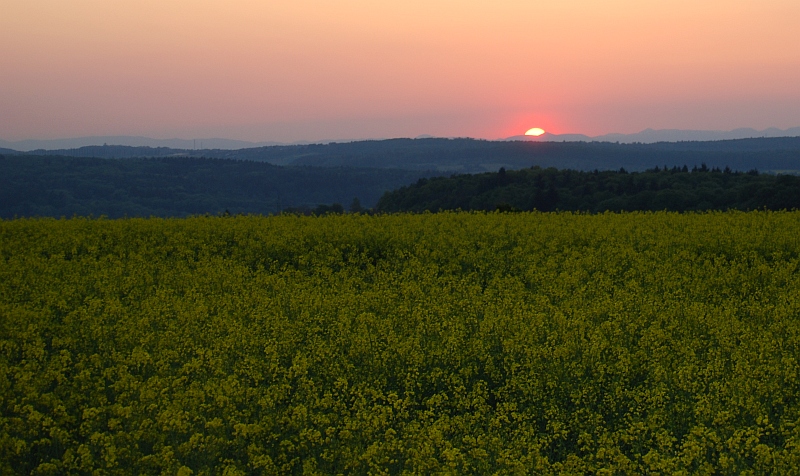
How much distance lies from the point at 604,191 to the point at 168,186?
362 feet

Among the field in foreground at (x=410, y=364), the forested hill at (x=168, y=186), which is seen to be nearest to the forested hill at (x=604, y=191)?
the field in foreground at (x=410, y=364)

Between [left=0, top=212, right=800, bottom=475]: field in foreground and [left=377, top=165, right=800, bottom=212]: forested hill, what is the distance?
61.4 feet

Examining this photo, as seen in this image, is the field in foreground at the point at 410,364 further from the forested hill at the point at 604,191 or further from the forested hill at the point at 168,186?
the forested hill at the point at 168,186

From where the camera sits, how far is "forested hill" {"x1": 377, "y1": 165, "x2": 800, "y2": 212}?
43.6 m

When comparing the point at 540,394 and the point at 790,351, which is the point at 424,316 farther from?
the point at 790,351

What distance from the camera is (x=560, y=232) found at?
1950 cm

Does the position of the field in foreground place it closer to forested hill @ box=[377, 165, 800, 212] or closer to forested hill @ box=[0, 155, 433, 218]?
forested hill @ box=[377, 165, 800, 212]

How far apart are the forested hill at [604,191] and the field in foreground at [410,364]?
18729 mm

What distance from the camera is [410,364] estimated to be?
362 inches

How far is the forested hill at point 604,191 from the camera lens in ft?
143

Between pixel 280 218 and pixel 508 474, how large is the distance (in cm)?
1905

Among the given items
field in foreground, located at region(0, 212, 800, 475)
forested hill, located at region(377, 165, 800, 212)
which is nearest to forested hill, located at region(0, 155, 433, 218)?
forested hill, located at region(377, 165, 800, 212)

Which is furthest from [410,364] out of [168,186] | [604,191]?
[168,186]

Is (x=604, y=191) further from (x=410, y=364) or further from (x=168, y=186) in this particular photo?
(x=168, y=186)
